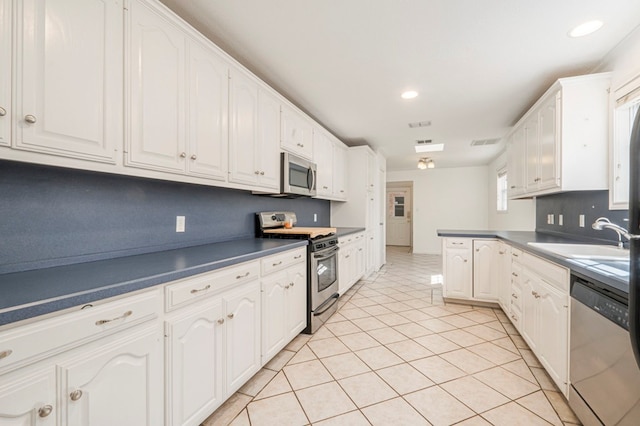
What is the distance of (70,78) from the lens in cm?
116

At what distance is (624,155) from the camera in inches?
80.4

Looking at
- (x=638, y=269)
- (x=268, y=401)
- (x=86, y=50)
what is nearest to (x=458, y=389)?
(x=268, y=401)

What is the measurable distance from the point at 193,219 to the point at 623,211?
327 cm

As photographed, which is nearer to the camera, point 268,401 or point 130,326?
point 130,326

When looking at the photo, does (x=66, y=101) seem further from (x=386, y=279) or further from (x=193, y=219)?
(x=386, y=279)

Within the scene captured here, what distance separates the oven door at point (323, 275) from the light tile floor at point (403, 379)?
31cm

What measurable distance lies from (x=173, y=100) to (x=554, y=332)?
2745 mm

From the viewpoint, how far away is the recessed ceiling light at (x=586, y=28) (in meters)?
1.82

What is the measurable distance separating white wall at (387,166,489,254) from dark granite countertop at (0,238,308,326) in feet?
23.0

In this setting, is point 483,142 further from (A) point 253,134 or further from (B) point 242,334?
(B) point 242,334

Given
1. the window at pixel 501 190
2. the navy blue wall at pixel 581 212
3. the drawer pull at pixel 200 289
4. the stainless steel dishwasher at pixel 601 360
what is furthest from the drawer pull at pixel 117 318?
the window at pixel 501 190

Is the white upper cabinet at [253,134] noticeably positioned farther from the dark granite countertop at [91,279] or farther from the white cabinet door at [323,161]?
the white cabinet door at [323,161]

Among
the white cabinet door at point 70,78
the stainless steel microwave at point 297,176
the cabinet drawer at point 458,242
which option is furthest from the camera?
the cabinet drawer at point 458,242

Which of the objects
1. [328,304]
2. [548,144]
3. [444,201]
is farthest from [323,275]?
[444,201]
